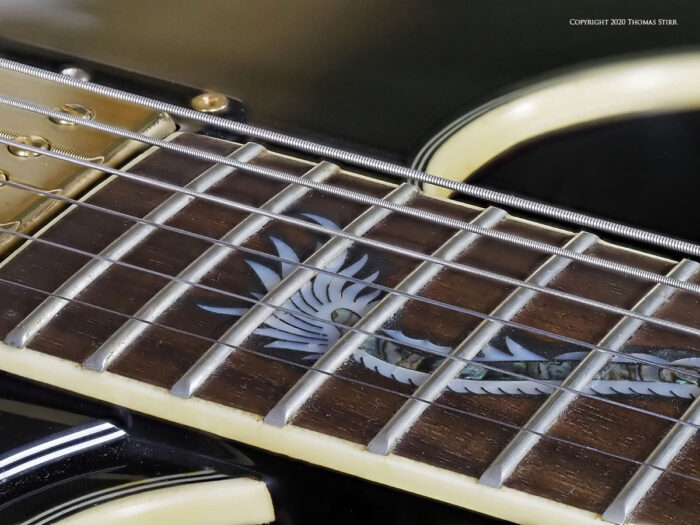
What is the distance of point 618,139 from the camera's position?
2.77 ft

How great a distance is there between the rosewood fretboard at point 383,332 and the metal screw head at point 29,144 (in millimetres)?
90

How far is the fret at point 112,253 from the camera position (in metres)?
0.63

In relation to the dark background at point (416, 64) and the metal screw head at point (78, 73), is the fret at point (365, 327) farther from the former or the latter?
the metal screw head at point (78, 73)

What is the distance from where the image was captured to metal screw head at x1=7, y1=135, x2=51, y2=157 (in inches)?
A: 30.9

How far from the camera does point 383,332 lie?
0.61m

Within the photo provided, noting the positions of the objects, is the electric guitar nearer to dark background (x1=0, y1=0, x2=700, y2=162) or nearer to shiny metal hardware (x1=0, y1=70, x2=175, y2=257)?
shiny metal hardware (x1=0, y1=70, x2=175, y2=257)

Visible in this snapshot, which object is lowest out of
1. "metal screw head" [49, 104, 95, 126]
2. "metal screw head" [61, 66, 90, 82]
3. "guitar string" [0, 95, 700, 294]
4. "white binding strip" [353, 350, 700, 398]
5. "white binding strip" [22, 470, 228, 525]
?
"white binding strip" [22, 470, 228, 525]

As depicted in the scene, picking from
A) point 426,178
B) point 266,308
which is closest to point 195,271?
point 266,308

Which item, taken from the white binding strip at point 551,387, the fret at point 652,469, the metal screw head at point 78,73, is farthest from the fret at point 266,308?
the metal screw head at point 78,73

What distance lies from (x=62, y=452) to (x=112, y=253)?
146 mm

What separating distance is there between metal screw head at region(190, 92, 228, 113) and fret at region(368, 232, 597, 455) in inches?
14.8

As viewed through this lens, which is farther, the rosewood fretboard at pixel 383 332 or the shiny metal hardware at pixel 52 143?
the shiny metal hardware at pixel 52 143

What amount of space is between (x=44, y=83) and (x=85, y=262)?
0.90 feet

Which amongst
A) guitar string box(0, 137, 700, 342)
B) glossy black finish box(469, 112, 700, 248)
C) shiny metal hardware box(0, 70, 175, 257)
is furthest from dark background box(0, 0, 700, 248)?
guitar string box(0, 137, 700, 342)
